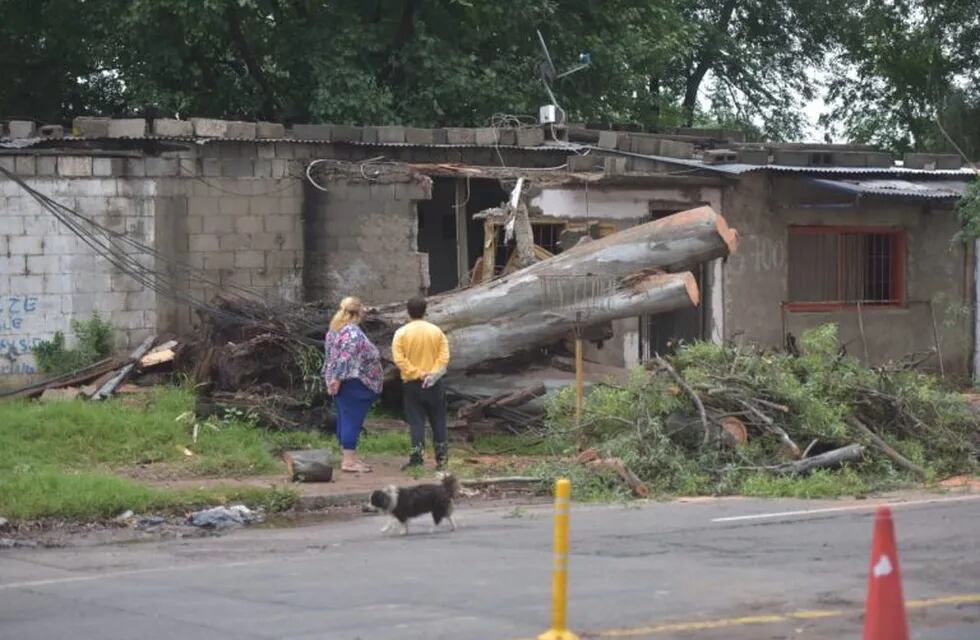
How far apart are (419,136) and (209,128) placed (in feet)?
9.25

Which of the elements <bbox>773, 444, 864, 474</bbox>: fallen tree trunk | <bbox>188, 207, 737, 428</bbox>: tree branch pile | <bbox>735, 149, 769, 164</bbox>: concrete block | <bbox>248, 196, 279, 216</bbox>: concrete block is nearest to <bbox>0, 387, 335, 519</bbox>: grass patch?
<bbox>188, 207, 737, 428</bbox>: tree branch pile

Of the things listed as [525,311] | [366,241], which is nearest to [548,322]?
[525,311]

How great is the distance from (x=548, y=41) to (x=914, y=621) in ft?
73.7

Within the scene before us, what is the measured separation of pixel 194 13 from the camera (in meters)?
25.2

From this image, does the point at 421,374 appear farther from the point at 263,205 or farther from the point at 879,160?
the point at 879,160

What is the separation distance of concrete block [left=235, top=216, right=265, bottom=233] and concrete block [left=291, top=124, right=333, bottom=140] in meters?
1.18

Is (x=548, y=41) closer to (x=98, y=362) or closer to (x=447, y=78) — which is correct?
(x=447, y=78)

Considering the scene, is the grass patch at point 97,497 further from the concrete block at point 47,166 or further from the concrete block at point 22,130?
the concrete block at point 22,130

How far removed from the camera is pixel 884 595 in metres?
6.19

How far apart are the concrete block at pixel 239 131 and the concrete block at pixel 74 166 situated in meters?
1.73

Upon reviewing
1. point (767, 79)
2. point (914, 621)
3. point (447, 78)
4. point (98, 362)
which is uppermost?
point (767, 79)

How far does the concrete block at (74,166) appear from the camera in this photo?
17.3m

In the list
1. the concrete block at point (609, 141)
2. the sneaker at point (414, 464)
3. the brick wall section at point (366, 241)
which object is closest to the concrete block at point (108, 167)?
the brick wall section at point (366, 241)

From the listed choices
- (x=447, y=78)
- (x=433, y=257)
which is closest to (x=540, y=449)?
(x=433, y=257)
